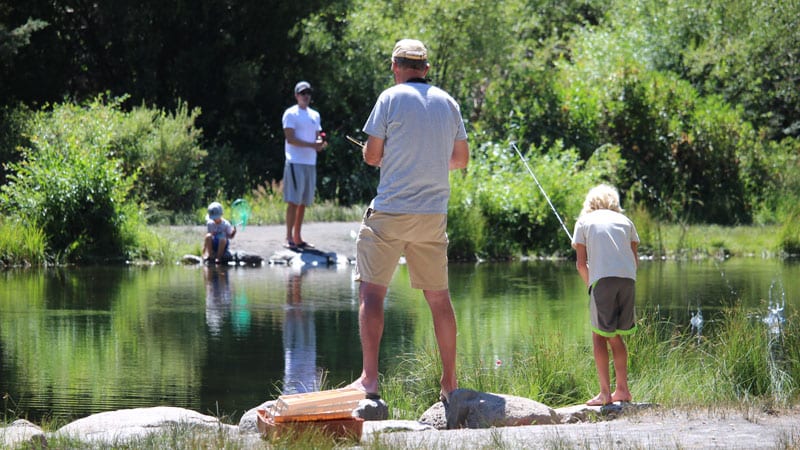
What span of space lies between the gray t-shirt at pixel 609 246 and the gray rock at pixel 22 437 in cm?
342

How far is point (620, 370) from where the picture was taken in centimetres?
773

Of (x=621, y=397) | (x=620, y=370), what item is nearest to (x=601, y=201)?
(x=620, y=370)

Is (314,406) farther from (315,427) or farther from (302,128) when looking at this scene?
(302,128)

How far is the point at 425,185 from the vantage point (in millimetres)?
7555

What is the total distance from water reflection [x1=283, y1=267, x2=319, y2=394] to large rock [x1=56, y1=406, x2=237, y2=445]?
156cm

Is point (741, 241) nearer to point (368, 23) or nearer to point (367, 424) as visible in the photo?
point (368, 23)

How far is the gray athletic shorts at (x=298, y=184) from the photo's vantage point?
17531 mm

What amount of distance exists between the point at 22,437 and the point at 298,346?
462 cm

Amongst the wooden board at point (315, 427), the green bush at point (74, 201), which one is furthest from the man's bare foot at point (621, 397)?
the green bush at point (74, 201)

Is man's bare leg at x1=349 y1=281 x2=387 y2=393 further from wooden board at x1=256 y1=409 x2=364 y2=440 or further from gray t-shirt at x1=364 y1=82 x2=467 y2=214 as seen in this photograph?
wooden board at x1=256 y1=409 x2=364 y2=440

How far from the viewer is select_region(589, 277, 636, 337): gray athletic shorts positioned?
7.80m

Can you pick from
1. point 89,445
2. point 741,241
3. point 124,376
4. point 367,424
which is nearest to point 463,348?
point 124,376

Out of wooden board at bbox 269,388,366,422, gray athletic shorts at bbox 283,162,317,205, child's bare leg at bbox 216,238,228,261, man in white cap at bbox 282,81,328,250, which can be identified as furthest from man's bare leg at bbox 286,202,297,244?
wooden board at bbox 269,388,366,422

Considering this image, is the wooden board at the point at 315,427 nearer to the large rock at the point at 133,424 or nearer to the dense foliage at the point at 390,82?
the large rock at the point at 133,424
